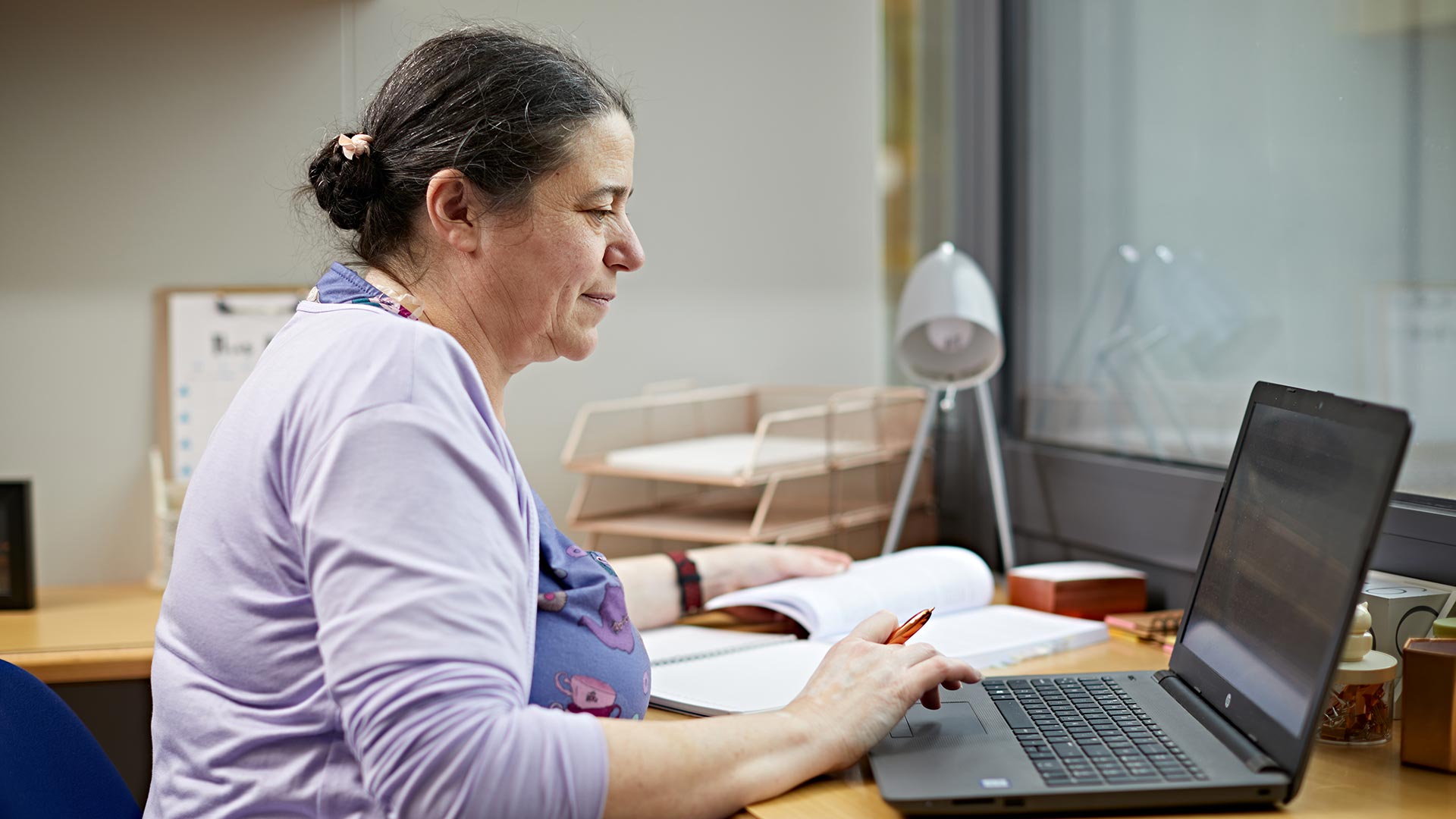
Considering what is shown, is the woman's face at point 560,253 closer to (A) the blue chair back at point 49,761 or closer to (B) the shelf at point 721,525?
(A) the blue chair back at point 49,761

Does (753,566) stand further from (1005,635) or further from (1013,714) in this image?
(1013,714)

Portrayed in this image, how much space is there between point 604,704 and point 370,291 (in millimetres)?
383

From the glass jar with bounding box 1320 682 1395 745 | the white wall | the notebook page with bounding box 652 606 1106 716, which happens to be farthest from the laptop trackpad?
the white wall

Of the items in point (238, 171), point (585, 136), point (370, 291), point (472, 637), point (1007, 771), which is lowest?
point (1007, 771)

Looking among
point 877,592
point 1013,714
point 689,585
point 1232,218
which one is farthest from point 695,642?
point 1232,218

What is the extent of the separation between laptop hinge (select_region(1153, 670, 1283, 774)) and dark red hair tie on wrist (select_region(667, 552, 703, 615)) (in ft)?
1.86

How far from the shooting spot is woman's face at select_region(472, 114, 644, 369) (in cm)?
103

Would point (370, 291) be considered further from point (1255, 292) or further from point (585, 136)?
point (1255, 292)

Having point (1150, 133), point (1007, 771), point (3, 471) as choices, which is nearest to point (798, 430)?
point (1150, 133)

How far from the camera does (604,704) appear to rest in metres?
0.95

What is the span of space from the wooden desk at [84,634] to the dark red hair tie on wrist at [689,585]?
60 cm

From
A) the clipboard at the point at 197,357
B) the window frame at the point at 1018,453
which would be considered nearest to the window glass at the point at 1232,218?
the window frame at the point at 1018,453

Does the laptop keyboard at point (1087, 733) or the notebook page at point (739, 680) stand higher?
the laptop keyboard at point (1087, 733)

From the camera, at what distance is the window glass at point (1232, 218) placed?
1.25m
